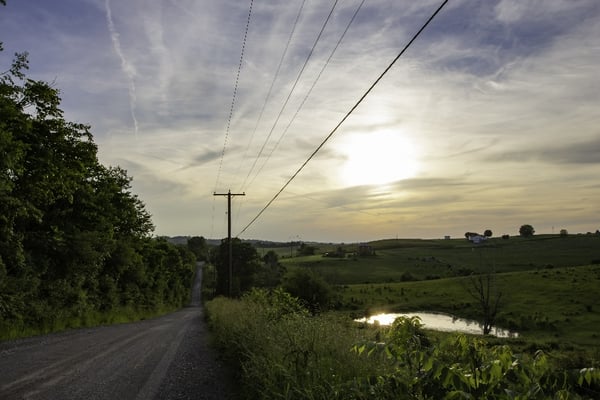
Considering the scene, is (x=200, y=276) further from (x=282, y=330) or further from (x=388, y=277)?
(x=282, y=330)

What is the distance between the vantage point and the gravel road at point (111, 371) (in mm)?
9273

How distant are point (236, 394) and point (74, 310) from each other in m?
22.0

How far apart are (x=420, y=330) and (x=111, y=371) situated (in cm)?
836

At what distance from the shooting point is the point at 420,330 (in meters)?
7.25

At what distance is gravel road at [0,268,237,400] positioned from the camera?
9273 mm

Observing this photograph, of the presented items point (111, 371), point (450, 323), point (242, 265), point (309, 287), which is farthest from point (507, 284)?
point (111, 371)

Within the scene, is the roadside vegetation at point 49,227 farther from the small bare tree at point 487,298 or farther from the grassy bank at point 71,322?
the small bare tree at point 487,298

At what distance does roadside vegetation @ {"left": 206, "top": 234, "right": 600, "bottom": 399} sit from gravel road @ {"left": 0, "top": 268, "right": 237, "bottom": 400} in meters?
0.89

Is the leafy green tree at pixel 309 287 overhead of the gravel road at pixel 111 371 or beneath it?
beneath

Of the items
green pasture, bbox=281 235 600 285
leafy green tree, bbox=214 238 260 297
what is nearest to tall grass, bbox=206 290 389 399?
leafy green tree, bbox=214 238 260 297

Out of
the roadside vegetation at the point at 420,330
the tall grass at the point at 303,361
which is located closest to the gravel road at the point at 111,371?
the roadside vegetation at the point at 420,330

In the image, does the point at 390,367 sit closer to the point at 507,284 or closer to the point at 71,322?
the point at 71,322

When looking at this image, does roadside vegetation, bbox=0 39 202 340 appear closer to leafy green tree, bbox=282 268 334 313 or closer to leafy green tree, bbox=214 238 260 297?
leafy green tree, bbox=282 268 334 313

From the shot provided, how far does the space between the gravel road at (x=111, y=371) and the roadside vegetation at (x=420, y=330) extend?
2.91 feet
